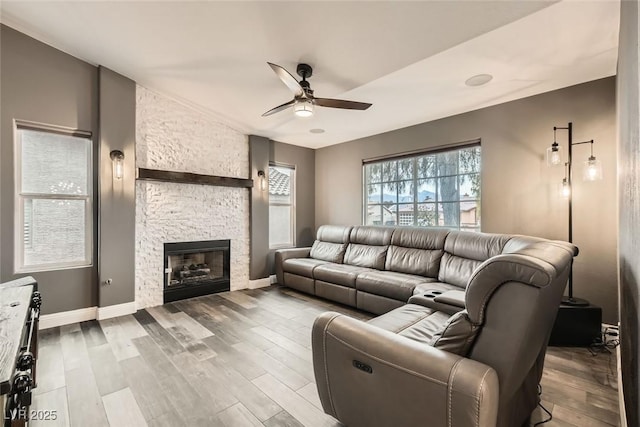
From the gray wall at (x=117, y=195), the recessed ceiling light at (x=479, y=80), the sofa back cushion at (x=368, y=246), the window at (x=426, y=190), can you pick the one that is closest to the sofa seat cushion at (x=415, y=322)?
the sofa back cushion at (x=368, y=246)

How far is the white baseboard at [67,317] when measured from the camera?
3.18 meters

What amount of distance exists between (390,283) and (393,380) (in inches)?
86.9

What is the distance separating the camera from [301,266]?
15.2ft

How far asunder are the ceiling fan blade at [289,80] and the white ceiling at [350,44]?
1.30ft

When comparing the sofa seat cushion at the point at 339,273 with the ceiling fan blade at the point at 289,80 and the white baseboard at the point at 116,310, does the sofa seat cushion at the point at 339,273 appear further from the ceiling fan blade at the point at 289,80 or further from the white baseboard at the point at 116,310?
the white baseboard at the point at 116,310

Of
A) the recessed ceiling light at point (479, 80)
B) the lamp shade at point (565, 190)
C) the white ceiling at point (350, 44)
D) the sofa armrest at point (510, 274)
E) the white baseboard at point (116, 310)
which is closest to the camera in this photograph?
the sofa armrest at point (510, 274)

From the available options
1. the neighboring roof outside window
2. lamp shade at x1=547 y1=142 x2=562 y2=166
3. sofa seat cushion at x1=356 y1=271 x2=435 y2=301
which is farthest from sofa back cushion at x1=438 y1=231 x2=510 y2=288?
the neighboring roof outside window

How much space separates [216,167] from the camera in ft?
15.4

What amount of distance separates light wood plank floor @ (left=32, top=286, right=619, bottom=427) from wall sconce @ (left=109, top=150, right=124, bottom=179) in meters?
1.83

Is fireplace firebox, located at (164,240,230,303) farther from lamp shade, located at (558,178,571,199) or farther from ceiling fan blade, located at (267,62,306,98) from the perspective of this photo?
lamp shade, located at (558,178,571,199)

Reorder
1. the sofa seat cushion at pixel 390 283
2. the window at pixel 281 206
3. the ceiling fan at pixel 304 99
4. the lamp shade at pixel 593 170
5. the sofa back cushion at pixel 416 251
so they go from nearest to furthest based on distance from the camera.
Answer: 1. the ceiling fan at pixel 304 99
2. the lamp shade at pixel 593 170
3. the sofa seat cushion at pixel 390 283
4. the sofa back cushion at pixel 416 251
5. the window at pixel 281 206

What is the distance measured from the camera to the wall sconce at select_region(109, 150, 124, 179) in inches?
140

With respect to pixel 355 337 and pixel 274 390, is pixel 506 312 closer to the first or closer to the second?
pixel 355 337

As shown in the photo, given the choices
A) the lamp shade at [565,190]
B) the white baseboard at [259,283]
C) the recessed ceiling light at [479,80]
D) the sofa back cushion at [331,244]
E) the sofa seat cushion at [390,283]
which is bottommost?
the white baseboard at [259,283]
